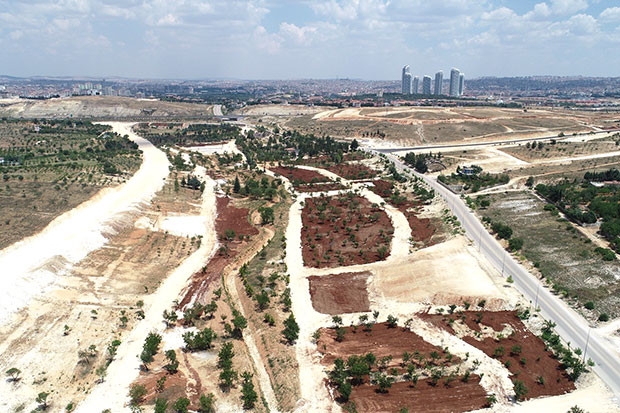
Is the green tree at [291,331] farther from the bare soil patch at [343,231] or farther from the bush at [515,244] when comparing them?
the bush at [515,244]

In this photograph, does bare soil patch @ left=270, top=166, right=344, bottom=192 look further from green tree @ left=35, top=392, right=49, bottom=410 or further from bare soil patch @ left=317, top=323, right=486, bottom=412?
green tree @ left=35, top=392, right=49, bottom=410

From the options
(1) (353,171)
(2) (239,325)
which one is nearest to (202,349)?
(2) (239,325)

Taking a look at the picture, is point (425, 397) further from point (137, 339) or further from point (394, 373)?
point (137, 339)

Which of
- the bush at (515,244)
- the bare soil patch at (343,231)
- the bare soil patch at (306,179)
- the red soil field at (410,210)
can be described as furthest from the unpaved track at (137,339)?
the bush at (515,244)

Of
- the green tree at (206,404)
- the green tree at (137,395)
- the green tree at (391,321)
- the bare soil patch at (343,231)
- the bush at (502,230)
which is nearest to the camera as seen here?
the green tree at (206,404)

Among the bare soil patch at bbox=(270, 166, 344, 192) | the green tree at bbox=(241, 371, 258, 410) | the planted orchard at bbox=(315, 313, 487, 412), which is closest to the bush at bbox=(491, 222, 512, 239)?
the planted orchard at bbox=(315, 313, 487, 412)
